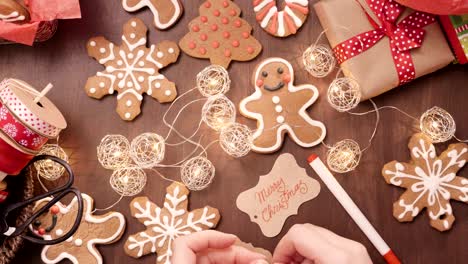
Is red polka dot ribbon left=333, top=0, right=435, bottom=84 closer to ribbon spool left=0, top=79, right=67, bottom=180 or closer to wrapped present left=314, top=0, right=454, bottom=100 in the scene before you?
wrapped present left=314, top=0, right=454, bottom=100

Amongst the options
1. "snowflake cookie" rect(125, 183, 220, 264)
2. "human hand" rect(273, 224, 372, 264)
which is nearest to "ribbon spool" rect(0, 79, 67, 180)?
"snowflake cookie" rect(125, 183, 220, 264)

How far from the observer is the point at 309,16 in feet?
3.59

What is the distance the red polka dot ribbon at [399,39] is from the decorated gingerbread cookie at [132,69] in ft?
1.31

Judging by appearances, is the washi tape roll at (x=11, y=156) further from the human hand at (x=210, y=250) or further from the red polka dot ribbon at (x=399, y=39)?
the red polka dot ribbon at (x=399, y=39)

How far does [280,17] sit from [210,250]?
0.54 m

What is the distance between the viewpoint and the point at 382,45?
3.45 feet

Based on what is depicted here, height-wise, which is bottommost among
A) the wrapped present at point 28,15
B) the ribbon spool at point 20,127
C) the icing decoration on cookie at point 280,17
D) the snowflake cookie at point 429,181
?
the snowflake cookie at point 429,181

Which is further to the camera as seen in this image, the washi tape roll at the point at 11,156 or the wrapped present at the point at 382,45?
the wrapped present at the point at 382,45

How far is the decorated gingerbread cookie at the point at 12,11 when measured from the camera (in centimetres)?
97

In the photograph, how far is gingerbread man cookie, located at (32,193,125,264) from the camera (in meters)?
1.07

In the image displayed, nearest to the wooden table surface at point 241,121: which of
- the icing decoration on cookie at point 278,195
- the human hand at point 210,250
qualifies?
the icing decoration on cookie at point 278,195

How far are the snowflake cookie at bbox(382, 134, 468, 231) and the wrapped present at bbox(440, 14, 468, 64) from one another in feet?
0.68

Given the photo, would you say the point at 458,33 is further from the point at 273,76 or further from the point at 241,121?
the point at 241,121

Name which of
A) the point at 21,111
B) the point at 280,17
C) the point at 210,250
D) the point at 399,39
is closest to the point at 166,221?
the point at 210,250
